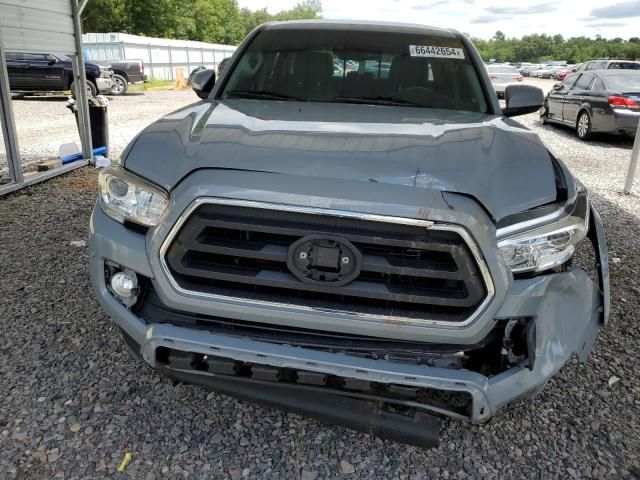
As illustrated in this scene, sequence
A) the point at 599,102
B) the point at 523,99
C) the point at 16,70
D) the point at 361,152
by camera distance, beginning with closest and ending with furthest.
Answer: the point at 361,152, the point at 523,99, the point at 599,102, the point at 16,70

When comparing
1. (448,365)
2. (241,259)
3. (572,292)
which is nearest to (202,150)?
(241,259)

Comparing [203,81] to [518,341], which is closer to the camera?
[518,341]

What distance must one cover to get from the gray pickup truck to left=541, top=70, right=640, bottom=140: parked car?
32.2 ft

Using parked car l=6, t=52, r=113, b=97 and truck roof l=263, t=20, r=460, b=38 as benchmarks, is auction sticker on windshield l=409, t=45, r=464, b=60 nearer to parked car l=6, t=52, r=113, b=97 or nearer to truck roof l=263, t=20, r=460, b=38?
truck roof l=263, t=20, r=460, b=38

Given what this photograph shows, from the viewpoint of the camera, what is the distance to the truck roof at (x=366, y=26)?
13.0 feet

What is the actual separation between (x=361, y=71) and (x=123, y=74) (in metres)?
20.2

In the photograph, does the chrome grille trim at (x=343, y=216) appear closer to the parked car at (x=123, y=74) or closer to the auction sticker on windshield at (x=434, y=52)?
the auction sticker on windshield at (x=434, y=52)

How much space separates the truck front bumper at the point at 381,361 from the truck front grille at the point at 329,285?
0.51ft

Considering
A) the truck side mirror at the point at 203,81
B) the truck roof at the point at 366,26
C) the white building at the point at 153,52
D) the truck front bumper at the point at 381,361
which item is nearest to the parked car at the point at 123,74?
the white building at the point at 153,52

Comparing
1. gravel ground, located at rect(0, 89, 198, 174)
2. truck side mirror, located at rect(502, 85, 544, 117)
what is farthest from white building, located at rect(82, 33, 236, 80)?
truck side mirror, located at rect(502, 85, 544, 117)

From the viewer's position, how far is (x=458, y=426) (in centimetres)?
258

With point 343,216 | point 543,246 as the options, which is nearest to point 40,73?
point 343,216

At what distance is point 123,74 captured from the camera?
2153cm

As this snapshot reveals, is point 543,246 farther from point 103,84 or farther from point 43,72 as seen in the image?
point 103,84
